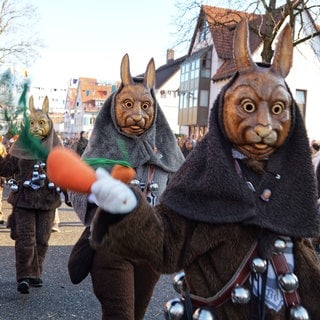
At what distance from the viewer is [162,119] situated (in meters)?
3.82

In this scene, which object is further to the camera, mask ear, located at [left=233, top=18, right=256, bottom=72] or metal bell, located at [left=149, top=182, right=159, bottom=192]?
metal bell, located at [left=149, top=182, right=159, bottom=192]

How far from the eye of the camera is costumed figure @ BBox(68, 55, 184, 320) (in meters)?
2.99

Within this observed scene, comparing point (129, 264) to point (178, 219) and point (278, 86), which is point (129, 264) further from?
point (278, 86)

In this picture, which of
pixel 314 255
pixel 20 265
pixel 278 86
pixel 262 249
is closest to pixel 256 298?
pixel 262 249

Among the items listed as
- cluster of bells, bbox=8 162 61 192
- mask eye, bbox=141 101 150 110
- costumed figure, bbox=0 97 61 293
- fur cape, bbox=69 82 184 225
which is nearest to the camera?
fur cape, bbox=69 82 184 225

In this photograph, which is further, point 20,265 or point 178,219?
point 20,265

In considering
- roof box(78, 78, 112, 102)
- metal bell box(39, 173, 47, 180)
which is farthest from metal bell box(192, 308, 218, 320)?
roof box(78, 78, 112, 102)

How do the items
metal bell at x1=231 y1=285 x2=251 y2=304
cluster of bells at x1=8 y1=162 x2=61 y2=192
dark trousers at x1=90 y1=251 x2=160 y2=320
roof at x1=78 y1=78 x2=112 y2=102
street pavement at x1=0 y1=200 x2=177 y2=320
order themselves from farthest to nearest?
roof at x1=78 y1=78 x2=112 y2=102, cluster of bells at x1=8 y1=162 x2=61 y2=192, street pavement at x1=0 y1=200 x2=177 y2=320, dark trousers at x1=90 y1=251 x2=160 y2=320, metal bell at x1=231 y1=285 x2=251 y2=304

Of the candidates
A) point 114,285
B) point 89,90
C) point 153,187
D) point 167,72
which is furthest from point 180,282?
point 89,90

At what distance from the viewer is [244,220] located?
1963 millimetres

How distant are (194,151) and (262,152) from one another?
283 mm

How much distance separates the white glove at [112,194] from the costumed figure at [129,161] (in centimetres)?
133

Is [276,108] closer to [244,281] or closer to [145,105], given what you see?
[244,281]

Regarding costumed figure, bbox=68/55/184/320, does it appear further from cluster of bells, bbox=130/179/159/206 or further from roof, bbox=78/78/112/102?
roof, bbox=78/78/112/102
